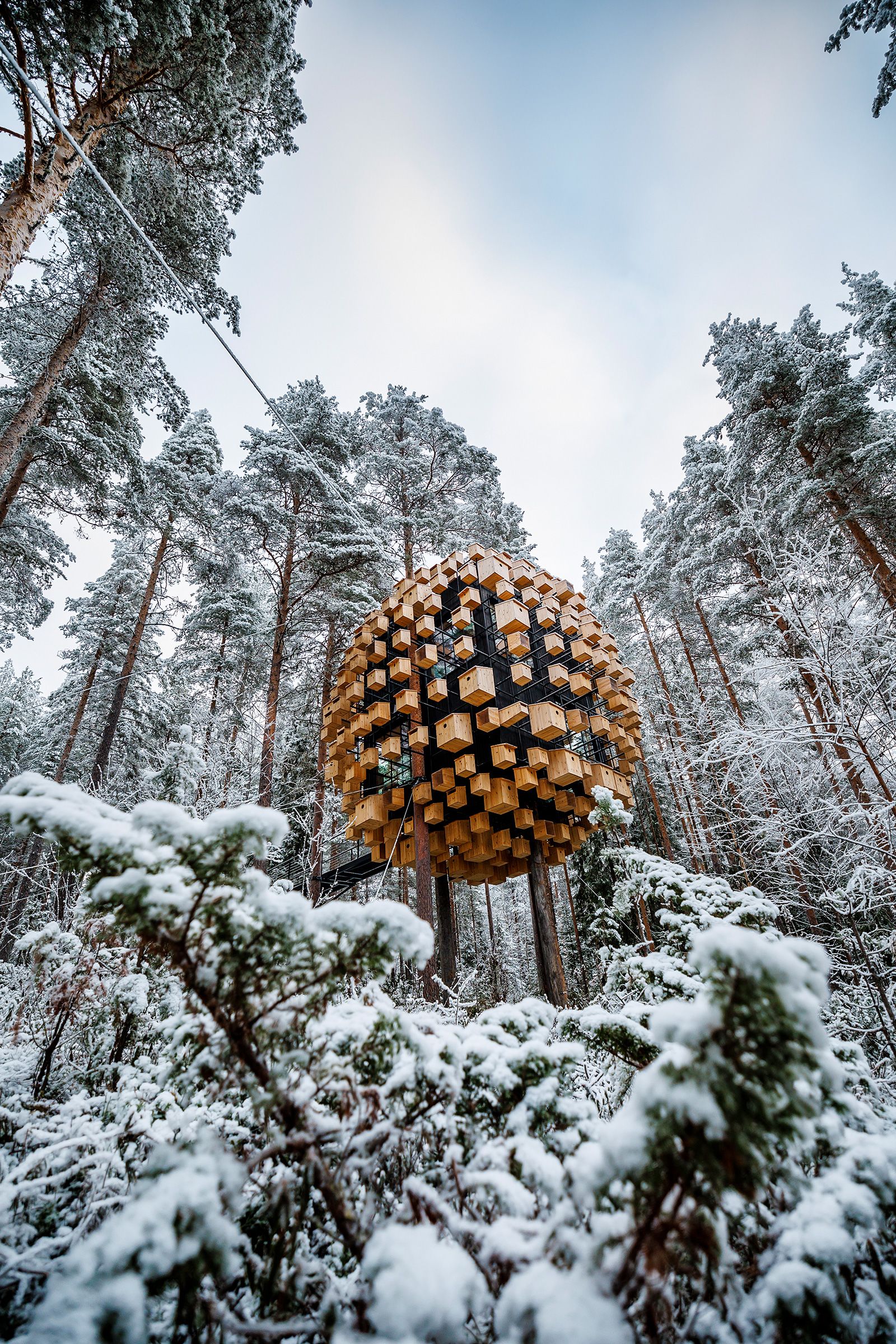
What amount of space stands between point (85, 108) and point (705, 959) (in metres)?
8.54

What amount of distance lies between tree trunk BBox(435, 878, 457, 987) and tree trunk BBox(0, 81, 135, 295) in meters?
8.09

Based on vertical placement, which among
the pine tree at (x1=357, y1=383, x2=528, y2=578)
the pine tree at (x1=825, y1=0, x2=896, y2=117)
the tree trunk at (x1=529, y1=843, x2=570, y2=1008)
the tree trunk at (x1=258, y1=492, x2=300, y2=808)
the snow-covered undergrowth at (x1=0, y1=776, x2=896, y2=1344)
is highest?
the pine tree at (x1=825, y1=0, x2=896, y2=117)

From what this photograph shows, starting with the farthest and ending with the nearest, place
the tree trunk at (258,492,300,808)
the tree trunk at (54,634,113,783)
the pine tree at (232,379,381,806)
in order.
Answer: the tree trunk at (54,634,113,783)
the pine tree at (232,379,381,806)
the tree trunk at (258,492,300,808)

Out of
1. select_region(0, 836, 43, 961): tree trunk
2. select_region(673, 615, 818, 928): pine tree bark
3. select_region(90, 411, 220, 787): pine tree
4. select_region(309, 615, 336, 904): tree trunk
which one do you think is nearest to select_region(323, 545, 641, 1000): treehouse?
select_region(309, 615, 336, 904): tree trunk

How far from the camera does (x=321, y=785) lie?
9414 mm

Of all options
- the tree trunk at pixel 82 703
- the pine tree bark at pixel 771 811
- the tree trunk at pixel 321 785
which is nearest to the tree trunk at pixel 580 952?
the pine tree bark at pixel 771 811

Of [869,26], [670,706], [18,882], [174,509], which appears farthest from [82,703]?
[869,26]

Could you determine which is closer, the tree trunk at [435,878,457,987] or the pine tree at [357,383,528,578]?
the tree trunk at [435,878,457,987]

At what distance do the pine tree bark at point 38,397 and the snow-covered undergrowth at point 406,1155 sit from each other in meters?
7.11

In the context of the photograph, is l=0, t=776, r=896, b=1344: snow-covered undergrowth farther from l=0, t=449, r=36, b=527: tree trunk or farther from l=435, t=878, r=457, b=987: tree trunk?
l=0, t=449, r=36, b=527: tree trunk

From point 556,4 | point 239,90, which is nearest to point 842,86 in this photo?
point 556,4

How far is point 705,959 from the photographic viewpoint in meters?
1.13

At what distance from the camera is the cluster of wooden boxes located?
18.2ft

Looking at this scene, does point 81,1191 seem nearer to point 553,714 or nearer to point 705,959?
point 705,959
